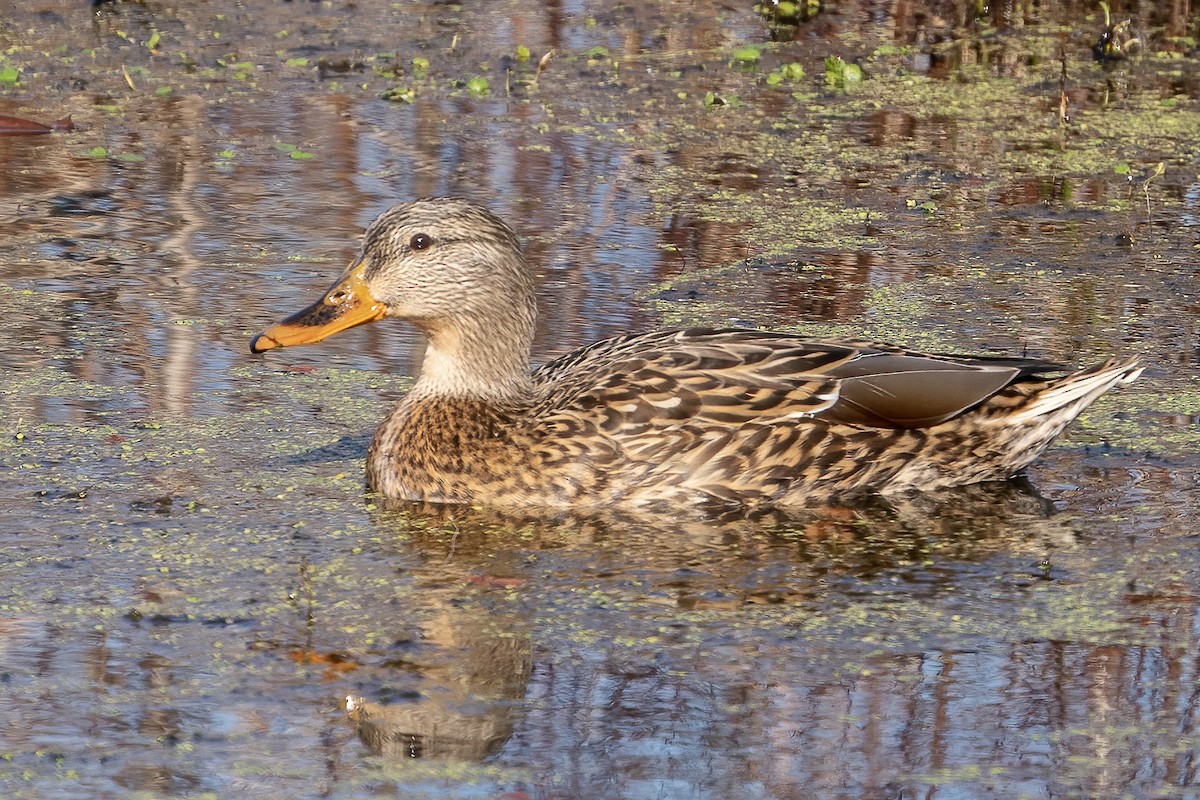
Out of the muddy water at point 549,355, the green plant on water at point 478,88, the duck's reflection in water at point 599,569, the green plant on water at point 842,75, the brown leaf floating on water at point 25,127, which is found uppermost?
the green plant on water at point 842,75

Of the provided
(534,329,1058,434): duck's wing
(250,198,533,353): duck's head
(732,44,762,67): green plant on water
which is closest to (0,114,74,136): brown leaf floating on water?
(732,44,762,67): green plant on water

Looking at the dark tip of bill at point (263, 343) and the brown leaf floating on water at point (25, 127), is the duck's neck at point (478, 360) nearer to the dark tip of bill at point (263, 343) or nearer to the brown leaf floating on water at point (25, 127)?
the dark tip of bill at point (263, 343)

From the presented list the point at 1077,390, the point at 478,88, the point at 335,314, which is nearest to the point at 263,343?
the point at 335,314

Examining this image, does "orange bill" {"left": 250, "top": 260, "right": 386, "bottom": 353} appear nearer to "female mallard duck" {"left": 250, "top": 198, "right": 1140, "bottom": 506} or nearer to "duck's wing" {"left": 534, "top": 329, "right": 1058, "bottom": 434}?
"female mallard duck" {"left": 250, "top": 198, "right": 1140, "bottom": 506}

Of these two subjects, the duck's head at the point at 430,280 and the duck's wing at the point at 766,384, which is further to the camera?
the duck's head at the point at 430,280

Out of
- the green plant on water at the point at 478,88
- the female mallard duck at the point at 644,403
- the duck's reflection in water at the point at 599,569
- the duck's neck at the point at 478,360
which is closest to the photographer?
the duck's reflection in water at the point at 599,569

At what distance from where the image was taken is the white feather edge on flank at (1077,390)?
7.11 metres

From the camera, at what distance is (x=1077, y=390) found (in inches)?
281

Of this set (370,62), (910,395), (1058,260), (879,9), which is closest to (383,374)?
(910,395)

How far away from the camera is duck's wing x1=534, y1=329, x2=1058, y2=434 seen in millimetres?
6984

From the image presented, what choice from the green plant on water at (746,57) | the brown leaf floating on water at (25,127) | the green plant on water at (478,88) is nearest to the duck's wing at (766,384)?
the brown leaf floating on water at (25,127)

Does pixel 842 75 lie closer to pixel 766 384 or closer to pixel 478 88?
pixel 478 88

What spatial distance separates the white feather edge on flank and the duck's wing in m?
0.09

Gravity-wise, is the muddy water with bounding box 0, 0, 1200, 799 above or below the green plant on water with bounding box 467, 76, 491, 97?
below
